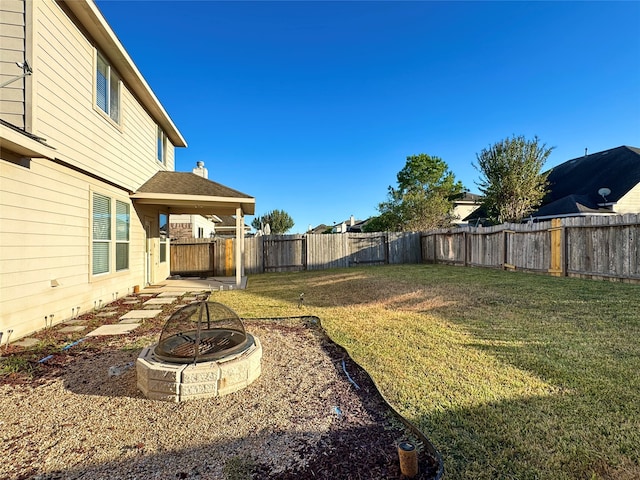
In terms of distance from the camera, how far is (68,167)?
16.6 feet

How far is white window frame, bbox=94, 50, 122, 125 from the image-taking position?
5.98 metres

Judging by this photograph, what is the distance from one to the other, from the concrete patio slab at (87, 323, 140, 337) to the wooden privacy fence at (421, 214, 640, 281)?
1018cm

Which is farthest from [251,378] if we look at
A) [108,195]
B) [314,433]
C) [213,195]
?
[213,195]

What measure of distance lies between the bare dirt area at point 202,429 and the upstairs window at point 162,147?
8.36 m

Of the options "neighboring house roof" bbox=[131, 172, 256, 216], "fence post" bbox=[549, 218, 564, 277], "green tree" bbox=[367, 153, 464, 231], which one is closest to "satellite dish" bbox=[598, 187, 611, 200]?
→ "green tree" bbox=[367, 153, 464, 231]

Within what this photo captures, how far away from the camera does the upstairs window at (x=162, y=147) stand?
998 cm

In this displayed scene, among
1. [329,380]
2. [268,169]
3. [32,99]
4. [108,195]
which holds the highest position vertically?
[268,169]

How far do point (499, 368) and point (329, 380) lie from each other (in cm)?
172

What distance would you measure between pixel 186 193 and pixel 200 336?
18.5ft

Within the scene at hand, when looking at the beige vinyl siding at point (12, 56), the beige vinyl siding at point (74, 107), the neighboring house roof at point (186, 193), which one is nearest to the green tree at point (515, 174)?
the neighboring house roof at point (186, 193)

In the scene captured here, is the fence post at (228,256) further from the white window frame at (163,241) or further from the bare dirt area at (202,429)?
the bare dirt area at (202,429)

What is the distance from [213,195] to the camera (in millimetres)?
8055

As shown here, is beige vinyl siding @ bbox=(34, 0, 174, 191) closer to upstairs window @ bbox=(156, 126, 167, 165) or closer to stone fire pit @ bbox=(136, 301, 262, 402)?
upstairs window @ bbox=(156, 126, 167, 165)

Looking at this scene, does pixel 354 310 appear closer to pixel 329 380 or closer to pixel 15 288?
pixel 329 380
